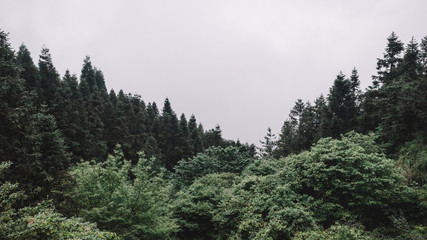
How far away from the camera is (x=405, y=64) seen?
1063 inches

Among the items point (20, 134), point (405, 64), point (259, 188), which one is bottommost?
point (259, 188)

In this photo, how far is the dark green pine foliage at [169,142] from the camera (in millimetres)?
46219

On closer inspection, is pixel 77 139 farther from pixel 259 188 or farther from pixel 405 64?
pixel 405 64

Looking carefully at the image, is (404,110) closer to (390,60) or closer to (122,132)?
(390,60)

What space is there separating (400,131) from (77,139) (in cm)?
3337

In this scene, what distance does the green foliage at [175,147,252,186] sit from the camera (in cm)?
2756

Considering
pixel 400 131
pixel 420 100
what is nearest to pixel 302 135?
pixel 400 131

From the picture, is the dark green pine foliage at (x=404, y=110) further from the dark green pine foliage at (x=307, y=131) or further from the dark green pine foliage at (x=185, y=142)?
the dark green pine foliage at (x=185, y=142)

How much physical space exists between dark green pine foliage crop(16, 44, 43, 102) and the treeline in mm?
38136

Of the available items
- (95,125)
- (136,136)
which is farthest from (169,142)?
(95,125)

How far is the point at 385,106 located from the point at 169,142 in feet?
117

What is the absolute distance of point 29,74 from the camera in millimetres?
36094

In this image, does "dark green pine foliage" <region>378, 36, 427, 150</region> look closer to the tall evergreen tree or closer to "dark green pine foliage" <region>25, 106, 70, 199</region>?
"dark green pine foliage" <region>25, 106, 70, 199</region>

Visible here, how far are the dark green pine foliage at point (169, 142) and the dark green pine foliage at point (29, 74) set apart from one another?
20.9 meters
